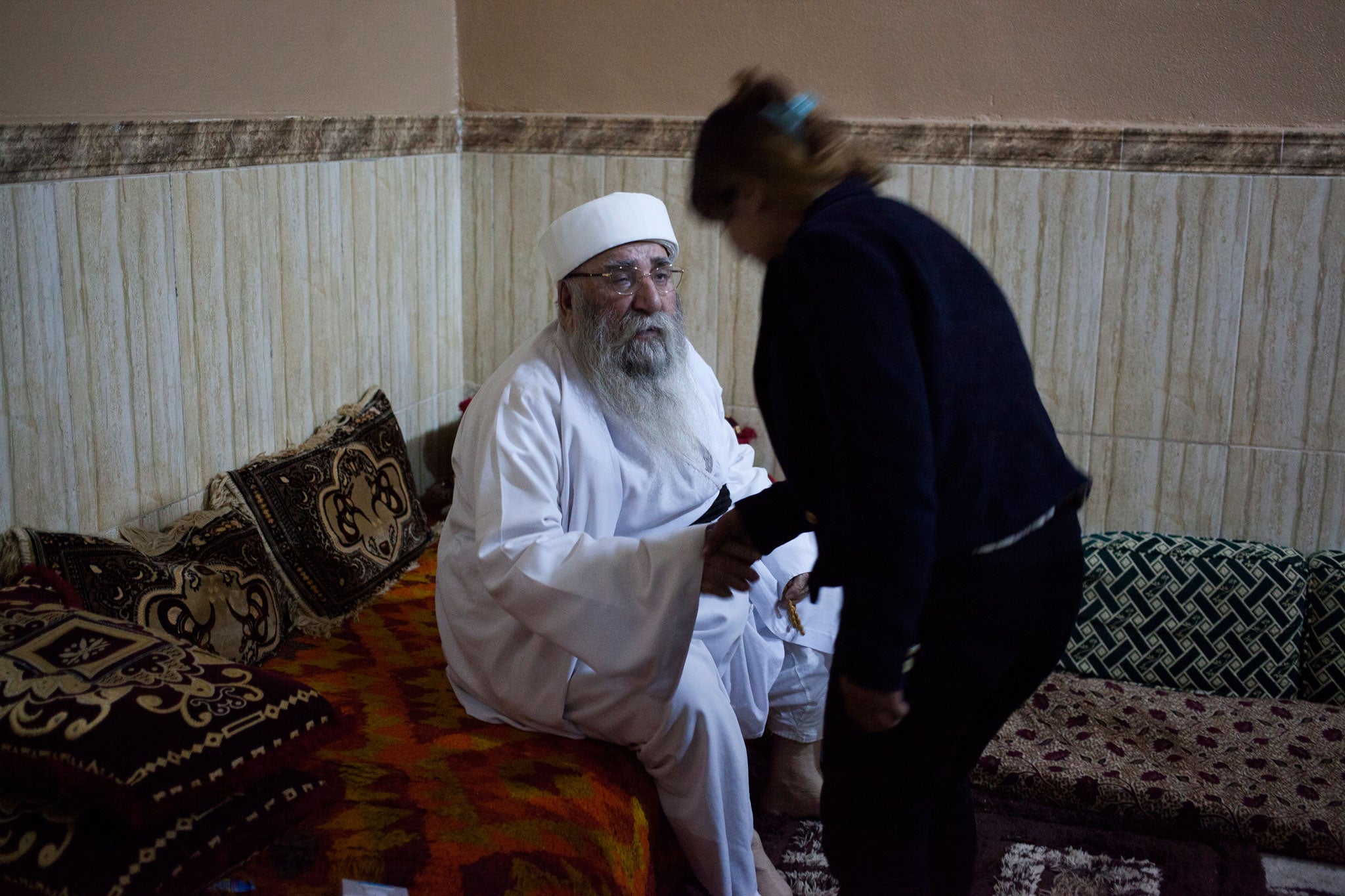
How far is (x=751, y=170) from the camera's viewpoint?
1.77 metres

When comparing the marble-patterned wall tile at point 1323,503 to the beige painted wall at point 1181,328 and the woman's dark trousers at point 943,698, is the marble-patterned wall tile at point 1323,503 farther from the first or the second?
the woman's dark trousers at point 943,698

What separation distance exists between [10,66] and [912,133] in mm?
2476

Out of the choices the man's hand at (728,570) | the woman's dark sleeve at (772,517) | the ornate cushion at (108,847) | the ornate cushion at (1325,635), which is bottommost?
the ornate cushion at (1325,635)

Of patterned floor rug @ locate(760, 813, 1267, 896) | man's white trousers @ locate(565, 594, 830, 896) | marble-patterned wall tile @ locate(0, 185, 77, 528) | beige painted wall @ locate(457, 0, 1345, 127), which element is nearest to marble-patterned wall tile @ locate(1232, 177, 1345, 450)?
beige painted wall @ locate(457, 0, 1345, 127)

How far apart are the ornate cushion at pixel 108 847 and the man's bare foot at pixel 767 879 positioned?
104 centimetres

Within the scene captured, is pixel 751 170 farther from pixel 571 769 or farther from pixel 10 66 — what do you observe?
pixel 10 66

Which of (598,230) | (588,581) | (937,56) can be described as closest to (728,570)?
(588,581)

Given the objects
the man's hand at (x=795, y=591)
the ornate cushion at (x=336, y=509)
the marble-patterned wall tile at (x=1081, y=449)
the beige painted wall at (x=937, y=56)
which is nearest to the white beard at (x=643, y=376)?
the man's hand at (x=795, y=591)

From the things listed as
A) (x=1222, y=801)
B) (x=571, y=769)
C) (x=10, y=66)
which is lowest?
(x=1222, y=801)

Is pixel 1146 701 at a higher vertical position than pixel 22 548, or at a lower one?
lower

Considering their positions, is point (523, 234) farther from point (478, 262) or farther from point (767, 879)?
point (767, 879)

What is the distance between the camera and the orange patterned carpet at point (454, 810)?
A: 1.99m

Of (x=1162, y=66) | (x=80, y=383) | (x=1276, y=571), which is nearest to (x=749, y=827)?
(x=80, y=383)

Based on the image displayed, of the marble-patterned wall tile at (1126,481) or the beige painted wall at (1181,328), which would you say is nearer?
the beige painted wall at (1181,328)
